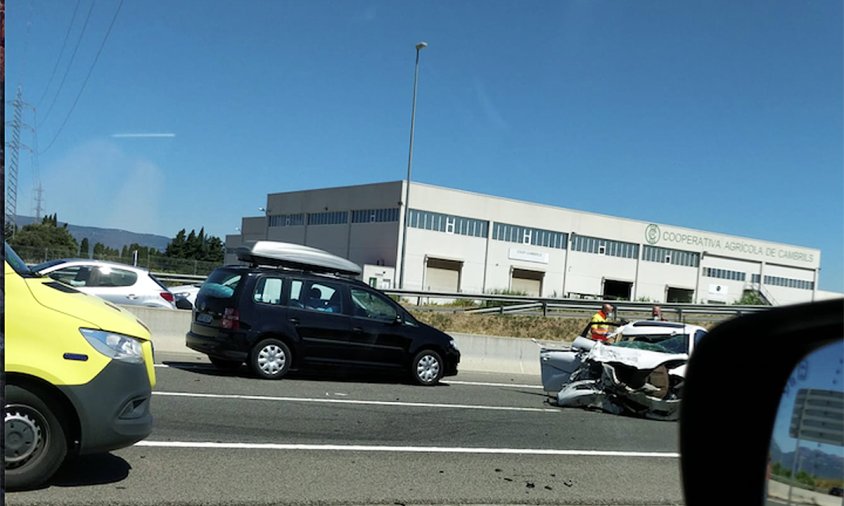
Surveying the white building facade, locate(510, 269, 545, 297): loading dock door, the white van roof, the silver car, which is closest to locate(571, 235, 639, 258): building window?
the white building facade

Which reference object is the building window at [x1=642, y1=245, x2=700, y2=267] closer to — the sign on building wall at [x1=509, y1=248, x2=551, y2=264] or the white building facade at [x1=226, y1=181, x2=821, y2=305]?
the white building facade at [x1=226, y1=181, x2=821, y2=305]

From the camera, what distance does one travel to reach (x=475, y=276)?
6775cm

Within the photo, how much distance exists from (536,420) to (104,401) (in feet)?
19.6

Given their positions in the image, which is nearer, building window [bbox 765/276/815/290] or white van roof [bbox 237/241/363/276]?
white van roof [bbox 237/241/363/276]

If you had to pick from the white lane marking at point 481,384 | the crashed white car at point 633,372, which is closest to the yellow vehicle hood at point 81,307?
the crashed white car at point 633,372

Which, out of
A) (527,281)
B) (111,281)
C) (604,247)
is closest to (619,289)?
(604,247)

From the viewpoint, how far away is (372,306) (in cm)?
1242

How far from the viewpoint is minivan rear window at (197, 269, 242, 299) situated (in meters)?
11.8

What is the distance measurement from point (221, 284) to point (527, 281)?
60875mm

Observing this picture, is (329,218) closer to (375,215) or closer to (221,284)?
(375,215)

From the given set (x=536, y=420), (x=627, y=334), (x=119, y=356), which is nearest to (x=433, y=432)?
(x=536, y=420)

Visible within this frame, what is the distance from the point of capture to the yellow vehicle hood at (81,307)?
5.12 meters

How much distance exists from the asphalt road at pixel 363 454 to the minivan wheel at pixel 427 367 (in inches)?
54.9

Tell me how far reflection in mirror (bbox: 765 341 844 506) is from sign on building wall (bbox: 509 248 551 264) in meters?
67.8
